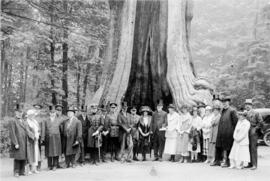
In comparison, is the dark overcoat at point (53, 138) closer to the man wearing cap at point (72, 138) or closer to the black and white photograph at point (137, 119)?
the black and white photograph at point (137, 119)

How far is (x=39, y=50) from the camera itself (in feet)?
54.0

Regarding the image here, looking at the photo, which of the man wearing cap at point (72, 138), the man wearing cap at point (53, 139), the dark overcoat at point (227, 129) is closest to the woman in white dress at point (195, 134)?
the dark overcoat at point (227, 129)

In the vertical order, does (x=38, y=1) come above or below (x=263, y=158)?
above

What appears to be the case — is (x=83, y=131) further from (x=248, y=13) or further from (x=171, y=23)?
(x=248, y=13)

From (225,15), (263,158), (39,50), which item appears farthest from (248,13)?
(263,158)

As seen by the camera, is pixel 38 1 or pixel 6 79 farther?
pixel 6 79

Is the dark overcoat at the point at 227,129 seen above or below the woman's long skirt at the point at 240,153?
above

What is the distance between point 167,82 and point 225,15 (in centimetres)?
2182

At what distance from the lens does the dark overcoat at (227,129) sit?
30.5 ft

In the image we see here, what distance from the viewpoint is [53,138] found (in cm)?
879

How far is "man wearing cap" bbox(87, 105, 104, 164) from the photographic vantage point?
9.57 metres

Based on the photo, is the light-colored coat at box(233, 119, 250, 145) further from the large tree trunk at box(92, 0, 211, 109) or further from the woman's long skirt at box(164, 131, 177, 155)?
the woman's long skirt at box(164, 131, 177, 155)

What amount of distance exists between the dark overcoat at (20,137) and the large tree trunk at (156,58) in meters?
3.00

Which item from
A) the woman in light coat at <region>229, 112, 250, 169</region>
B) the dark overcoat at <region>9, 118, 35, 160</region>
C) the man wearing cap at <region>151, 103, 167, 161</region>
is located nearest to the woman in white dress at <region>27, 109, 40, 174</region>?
the dark overcoat at <region>9, 118, 35, 160</region>
